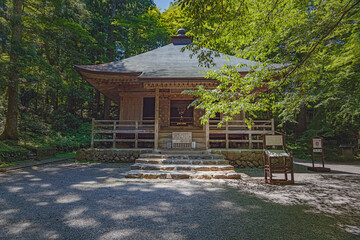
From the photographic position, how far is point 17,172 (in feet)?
18.1

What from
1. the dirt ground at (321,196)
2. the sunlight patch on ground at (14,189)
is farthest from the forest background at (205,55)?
the sunlight patch on ground at (14,189)

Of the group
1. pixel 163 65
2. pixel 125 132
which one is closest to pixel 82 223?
pixel 125 132

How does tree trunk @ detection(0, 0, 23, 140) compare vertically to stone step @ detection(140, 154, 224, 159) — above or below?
above

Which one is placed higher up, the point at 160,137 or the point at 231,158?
the point at 160,137

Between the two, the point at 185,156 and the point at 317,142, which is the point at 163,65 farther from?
the point at 317,142

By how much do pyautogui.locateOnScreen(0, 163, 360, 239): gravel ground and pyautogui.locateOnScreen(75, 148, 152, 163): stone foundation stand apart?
3559 mm

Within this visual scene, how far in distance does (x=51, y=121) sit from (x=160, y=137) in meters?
10.3

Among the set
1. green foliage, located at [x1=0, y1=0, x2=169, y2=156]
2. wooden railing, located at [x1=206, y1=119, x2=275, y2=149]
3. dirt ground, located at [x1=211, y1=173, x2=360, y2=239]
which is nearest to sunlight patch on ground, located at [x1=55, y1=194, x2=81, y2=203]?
dirt ground, located at [x1=211, y1=173, x2=360, y2=239]

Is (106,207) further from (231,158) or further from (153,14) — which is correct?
(153,14)

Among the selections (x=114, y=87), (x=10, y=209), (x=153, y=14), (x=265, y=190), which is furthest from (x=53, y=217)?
(x=153, y=14)

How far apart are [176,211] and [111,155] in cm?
615

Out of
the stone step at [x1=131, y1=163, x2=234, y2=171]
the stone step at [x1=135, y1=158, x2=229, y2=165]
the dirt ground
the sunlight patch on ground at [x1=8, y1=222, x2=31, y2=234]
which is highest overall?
the stone step at [x1=135, y1=158, x2=229, y2=165]

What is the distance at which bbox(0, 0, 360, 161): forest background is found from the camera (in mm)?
3713

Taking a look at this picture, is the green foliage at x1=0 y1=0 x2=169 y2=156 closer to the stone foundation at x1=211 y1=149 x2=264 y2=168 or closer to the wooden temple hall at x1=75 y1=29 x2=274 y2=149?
the wooden temple hall at x1=75 y1=29 x2=274 y2=149
